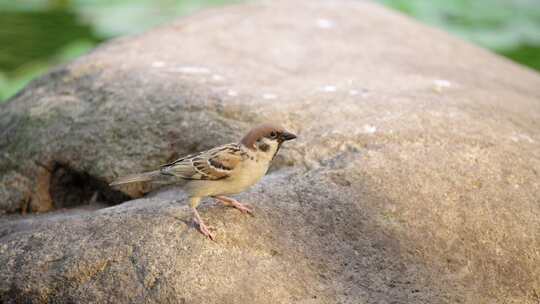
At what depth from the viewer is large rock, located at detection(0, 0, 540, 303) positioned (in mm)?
4121

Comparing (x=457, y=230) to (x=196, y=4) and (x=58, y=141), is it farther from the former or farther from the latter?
(x=196, y=4)

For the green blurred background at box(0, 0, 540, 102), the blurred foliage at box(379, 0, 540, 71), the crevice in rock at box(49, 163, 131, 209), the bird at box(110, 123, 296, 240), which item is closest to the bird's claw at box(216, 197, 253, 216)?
the bird at box(110, 123, 296, 240)

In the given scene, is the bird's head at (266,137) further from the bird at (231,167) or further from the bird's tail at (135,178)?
the bird's tail at (135,178)

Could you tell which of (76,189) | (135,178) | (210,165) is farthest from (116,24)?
(210,165)

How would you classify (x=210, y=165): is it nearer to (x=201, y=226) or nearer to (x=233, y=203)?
(x=233, y=203)

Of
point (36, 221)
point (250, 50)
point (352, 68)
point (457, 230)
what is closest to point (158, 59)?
point (250, 50)

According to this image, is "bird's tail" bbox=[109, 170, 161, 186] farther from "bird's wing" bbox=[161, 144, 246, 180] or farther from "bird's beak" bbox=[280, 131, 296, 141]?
"bird's beak" bbox=[280, 131, 296, 141]

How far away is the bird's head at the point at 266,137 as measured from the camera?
4562 mm

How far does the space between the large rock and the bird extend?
136mm

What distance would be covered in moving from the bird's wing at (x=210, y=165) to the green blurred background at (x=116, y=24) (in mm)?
5221

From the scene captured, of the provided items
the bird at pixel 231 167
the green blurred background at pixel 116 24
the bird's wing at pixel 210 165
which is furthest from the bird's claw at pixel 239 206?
the green blurred background at pixel 116 24

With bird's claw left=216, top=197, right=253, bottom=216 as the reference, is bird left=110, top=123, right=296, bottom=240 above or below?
above

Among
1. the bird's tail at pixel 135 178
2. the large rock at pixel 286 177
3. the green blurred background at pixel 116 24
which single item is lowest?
the green blurred background at pixel 116 24

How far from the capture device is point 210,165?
4531mm
